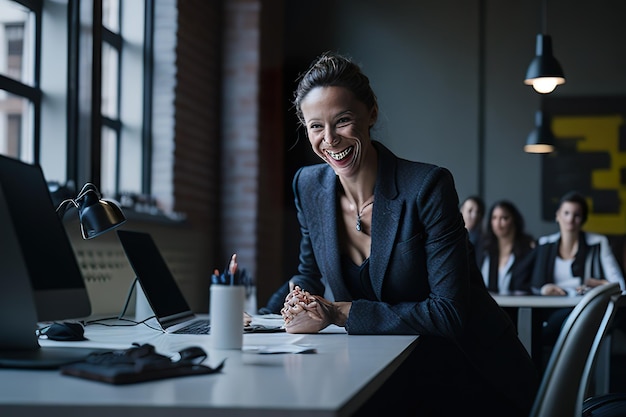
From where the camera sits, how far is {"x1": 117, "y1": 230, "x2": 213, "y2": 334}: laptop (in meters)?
2.43

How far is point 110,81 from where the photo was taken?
5926 mm

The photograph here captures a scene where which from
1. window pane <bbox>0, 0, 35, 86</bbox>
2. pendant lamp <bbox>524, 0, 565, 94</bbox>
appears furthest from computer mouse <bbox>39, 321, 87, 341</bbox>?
pendant lamp <bbox>524, 0, 565, 94</bbox>

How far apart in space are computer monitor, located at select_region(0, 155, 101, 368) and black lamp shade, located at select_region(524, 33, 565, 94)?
15.4ft

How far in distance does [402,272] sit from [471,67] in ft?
19.6

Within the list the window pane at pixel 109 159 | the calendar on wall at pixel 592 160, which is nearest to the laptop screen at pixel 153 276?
the window pane at pixel 109 159

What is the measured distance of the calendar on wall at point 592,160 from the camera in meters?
7.76

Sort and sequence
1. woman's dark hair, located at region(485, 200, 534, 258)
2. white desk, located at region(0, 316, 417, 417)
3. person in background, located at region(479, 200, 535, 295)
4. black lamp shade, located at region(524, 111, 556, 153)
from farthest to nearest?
black lamp shade, located at region(524, 111, 556, 153)
woman's dark hair, located at region(485, 200, 534, 258)
person in background, located at region(479, 200, 535, 295)
white desk, located at region(0, 316, 417, 417)

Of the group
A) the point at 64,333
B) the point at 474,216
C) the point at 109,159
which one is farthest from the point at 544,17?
the point at 64,333

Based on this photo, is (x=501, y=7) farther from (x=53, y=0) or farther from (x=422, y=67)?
(x=53, y=0)

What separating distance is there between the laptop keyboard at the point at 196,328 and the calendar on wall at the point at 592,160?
574cm

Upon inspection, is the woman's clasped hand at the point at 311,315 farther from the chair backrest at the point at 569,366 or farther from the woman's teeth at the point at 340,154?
the chair backrest at the point at 569,366

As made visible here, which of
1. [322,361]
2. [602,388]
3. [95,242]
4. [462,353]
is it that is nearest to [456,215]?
[462,353]

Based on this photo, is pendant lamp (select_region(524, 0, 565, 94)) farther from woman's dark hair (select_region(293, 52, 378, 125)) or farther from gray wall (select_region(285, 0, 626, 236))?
woman's dark hair (select_region(293, 52, 378, 125))

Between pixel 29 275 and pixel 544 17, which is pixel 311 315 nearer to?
pixel 29 275
